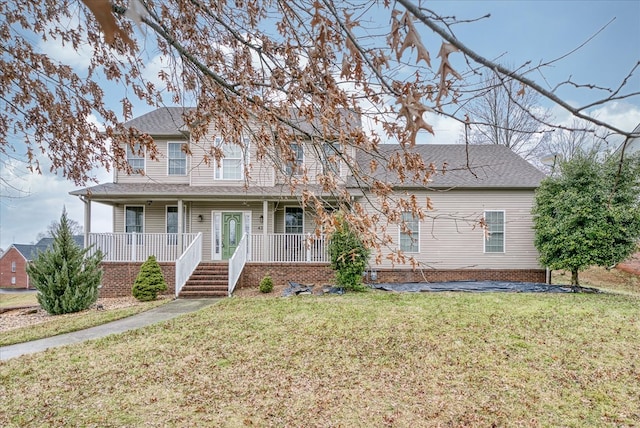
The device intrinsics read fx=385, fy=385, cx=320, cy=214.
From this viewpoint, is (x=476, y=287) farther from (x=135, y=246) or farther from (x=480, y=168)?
(x=135, y=246)

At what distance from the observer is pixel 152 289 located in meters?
11.7

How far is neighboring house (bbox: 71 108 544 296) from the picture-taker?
13391mm

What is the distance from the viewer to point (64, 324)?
8.39 metres

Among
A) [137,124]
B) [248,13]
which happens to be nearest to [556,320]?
[248,13]

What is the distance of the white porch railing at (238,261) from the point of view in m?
11.9

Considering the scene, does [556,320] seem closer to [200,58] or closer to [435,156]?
[200,58]

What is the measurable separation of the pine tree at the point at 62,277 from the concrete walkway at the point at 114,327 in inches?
84.6

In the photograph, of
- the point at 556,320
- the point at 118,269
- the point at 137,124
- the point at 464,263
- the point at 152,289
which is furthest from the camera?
the point at 137,124

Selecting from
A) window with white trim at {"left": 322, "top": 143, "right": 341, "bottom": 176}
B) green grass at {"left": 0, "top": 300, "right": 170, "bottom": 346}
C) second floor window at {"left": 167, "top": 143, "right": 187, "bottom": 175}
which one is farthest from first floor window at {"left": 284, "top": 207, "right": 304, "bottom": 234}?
window with white trim at {"left": 322, "top": 143, "right": 341, "bottom": 176}

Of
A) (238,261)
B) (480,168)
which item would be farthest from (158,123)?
(480,168)

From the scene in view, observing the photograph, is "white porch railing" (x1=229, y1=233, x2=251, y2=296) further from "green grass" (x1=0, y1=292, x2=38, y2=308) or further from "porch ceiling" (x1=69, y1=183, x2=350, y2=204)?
"green grass" (x1=0, y1=292, x2=38, y2=308)

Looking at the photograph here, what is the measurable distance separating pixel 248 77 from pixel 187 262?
9649mm

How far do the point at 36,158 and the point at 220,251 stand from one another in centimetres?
996

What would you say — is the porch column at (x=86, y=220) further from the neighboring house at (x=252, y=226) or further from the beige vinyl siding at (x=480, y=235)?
the beige vinyl siding at (x=480, y=235)
